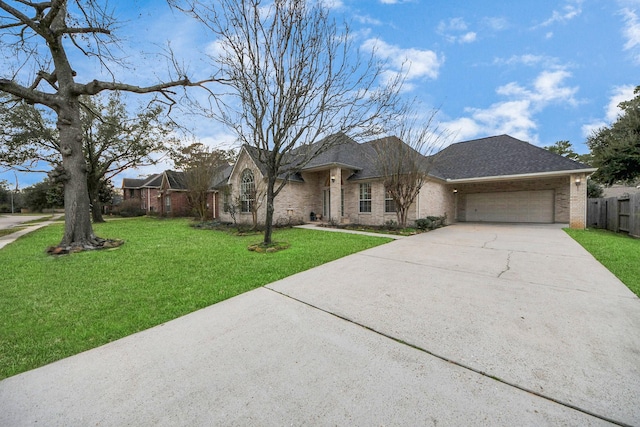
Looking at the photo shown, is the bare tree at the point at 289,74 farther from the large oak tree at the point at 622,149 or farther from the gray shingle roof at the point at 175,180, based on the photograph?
the gray shingle roof at the point at 175,180

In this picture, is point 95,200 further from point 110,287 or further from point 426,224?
point 426,224

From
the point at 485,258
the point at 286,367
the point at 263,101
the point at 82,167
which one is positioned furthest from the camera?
the point at 82,167

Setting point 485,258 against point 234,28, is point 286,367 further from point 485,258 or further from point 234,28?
point 234,28

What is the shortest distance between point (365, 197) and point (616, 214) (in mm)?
11590

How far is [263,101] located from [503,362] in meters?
7.95

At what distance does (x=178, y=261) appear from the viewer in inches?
248

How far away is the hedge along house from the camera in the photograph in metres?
13.6

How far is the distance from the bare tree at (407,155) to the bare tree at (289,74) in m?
2.95

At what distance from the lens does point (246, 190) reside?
15680 millimetres

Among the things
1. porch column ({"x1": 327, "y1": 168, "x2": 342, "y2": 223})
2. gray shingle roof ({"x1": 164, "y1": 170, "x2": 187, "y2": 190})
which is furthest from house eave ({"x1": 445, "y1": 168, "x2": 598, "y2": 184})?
gray shingle roof ({"x1": 164, "y1": 170, "x2": 187, "y2": 190})

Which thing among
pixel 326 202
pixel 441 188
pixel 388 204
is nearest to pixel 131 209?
pixel 326 202

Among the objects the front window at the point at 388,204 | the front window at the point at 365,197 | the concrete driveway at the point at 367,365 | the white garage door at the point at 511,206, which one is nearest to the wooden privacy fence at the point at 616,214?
the white garage door at the point at 511,206

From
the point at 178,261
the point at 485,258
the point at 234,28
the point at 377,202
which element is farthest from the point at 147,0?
the point at 377,202

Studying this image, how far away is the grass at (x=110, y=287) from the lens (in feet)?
9.25
